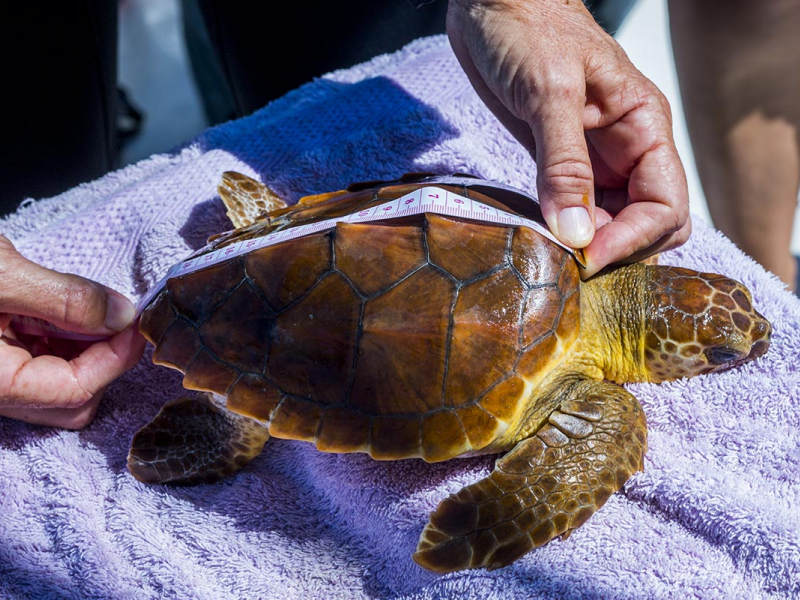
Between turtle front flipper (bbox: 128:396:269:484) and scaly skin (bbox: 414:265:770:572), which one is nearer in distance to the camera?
scaly skin (bbox: 414:265:770:572)

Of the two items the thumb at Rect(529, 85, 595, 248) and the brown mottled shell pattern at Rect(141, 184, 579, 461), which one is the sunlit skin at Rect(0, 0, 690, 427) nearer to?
the thumb at Rect(529, 85, 595, 248)

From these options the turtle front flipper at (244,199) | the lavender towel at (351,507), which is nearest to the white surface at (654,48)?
Answer: the lavender towel at (351,507)

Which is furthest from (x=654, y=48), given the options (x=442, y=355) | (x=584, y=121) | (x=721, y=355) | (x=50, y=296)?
(x=50, y=296)

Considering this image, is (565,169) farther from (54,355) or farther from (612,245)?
(54,355)

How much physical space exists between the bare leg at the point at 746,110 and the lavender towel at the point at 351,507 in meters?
0.65

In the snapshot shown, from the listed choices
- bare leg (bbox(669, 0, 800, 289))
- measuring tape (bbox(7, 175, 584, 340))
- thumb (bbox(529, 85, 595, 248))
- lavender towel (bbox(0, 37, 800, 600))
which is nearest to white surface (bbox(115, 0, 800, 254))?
bare leg (bbox(669, 0, 800, 289))

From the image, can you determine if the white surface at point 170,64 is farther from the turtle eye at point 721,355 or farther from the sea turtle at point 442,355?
the sea turtle at point 442,355

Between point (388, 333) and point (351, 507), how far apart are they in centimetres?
47

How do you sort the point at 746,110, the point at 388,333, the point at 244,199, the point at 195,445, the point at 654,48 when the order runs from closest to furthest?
the point at 388,333 < the point at 195,445 < the point at 244,199 < the point at 746,110 < the point at 654,48

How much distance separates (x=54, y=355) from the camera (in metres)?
1.62

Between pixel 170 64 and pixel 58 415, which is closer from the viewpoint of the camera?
pixel 58 415

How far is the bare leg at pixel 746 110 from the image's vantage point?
2035 mm

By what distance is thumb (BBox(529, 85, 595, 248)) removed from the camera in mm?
1343

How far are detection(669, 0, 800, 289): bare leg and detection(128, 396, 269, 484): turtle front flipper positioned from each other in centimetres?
194
